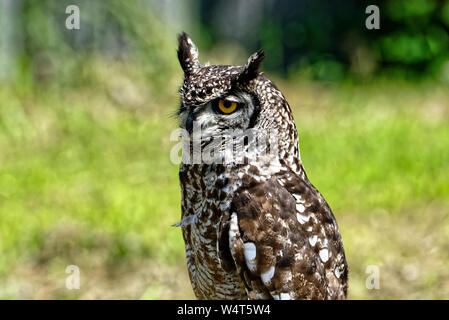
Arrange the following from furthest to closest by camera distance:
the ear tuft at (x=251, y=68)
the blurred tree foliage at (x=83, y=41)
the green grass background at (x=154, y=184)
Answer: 1. the blurred tree foliage at (x=83, y=41)
2. the green grass background at (x=154, y=184)
3. the ear tuft at (x=251, y=68)

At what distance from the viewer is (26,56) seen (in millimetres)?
6965

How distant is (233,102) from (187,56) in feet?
1.27

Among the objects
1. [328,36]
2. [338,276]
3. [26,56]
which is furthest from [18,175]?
[328,36]

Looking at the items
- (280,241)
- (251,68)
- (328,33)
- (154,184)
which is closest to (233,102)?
(251,68)

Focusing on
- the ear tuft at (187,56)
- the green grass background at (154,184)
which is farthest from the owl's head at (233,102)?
the green grass background at (154,184)

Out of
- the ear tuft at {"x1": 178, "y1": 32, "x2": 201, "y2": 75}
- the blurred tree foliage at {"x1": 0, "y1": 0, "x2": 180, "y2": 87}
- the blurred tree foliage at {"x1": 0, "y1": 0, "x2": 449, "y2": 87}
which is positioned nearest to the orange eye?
the ear tuft at {"x1": 178, "y1": 32, "x2": 201, "y2": 75}

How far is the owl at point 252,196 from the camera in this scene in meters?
2.48

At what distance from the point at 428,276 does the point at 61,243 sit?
250 centimetres

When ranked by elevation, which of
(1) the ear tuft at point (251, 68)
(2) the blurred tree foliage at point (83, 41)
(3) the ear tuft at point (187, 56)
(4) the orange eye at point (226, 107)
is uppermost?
(2) the blurred tree foliage at point (83, 41)

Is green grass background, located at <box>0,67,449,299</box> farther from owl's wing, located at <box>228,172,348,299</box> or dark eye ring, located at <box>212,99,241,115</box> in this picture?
owl's wing, located at <box>228,172,348,299</box>

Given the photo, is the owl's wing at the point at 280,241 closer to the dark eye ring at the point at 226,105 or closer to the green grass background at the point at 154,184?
the dark eye ring at the point at 226,105

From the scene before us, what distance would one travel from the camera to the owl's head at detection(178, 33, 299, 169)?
8.13 ft

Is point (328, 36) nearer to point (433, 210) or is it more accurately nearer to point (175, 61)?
point (175, 61)

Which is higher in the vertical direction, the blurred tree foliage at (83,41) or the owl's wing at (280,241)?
the blurred tree foliage at (83,41)
